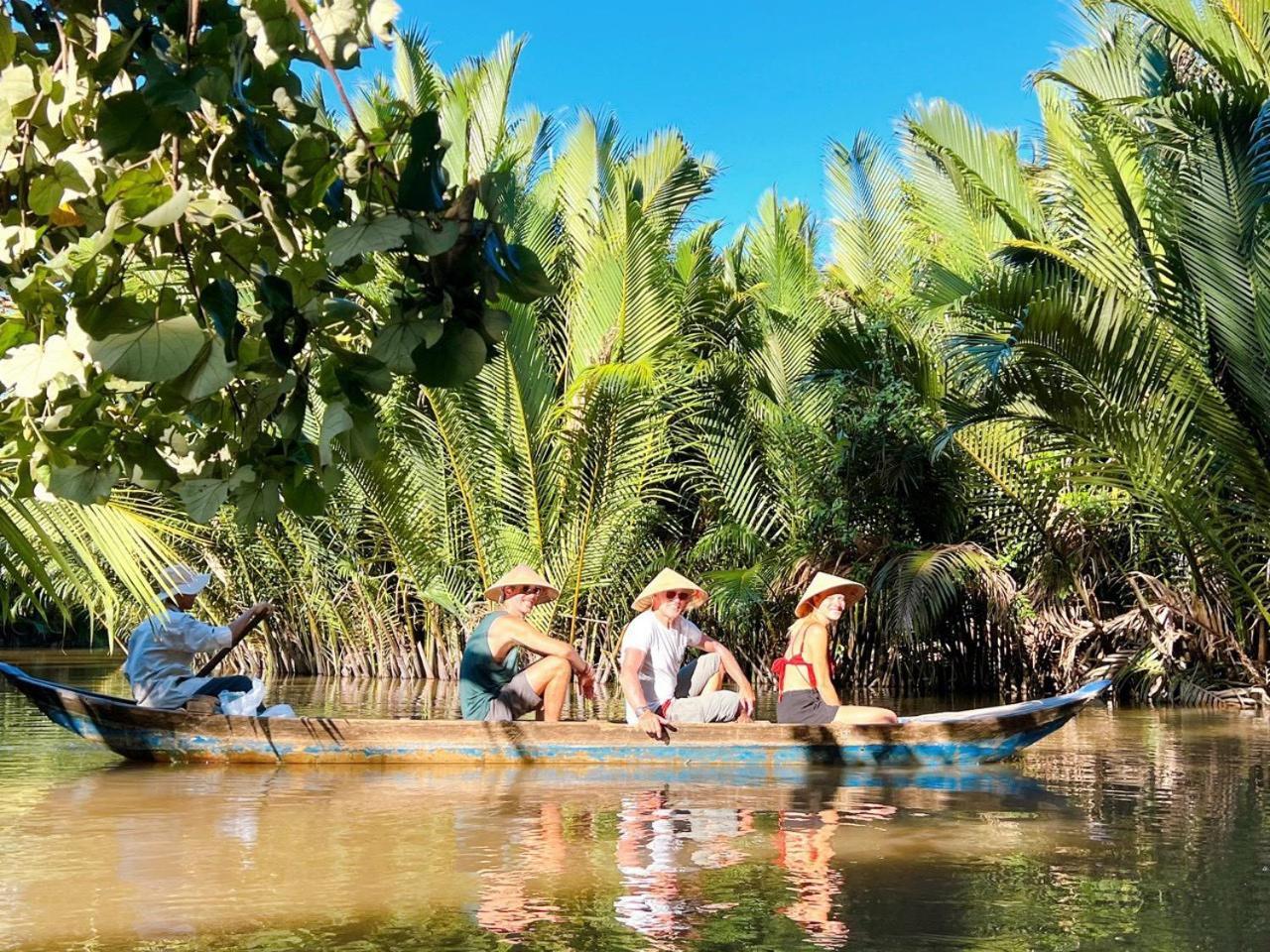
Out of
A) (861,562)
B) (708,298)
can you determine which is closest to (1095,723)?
(861,562)

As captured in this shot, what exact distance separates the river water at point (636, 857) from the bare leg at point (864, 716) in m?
0.44

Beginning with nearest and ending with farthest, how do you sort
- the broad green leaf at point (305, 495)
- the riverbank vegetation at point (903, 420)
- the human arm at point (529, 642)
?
1. the broad green leaf at point (305, 495)
2. the human arm at point (529, 642)
3. the riverbank vegetation at point (903, 420)

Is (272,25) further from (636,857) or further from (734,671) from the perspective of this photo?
(734,671)

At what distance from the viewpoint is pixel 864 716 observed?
10.1 m

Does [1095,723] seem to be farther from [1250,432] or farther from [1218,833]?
[1218,833]

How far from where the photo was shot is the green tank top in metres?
10.5


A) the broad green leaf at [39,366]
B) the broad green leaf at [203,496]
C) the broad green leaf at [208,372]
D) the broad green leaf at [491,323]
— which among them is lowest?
the broad green leaf at [203,496]

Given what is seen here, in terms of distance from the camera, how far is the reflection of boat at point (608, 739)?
9680 millimetres

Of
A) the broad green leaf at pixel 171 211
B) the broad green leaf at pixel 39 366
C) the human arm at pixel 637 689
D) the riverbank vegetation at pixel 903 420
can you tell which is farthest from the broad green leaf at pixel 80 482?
the riverbank vegetation at pixel 903 420

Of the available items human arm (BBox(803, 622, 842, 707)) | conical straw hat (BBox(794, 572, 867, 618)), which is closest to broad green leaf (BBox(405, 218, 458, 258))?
conical straw hat (BBox(794, 572, 867, 618))

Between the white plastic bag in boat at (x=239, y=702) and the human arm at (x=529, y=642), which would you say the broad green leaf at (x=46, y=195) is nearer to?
the human arm at (x=529, y=642)

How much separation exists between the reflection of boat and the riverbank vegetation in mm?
3321

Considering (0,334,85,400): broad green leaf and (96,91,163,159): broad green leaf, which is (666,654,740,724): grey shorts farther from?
(96,91,163,159): broad green leaf

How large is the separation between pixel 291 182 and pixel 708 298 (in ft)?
54.1
